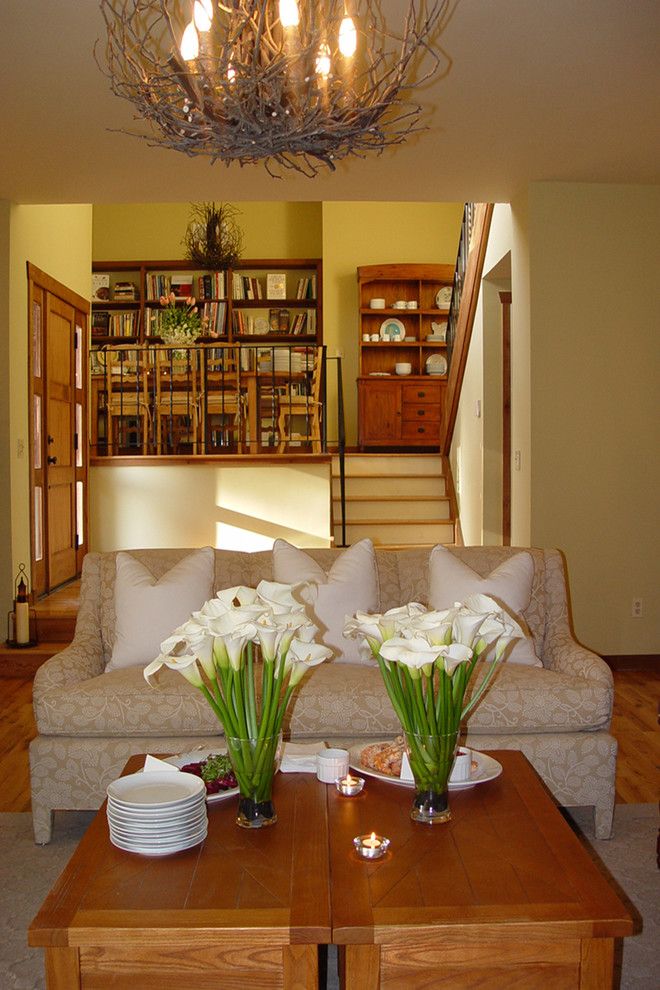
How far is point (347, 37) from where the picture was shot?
215cm

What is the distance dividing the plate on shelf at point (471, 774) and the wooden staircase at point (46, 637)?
3160 millimetres

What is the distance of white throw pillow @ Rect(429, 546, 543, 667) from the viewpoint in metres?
3.14

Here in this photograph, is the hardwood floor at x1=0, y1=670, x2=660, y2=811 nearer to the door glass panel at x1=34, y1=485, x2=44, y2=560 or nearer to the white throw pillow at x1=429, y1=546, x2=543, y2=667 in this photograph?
the white throw pillow at x1=429, y1=546, x2=543, y2=667

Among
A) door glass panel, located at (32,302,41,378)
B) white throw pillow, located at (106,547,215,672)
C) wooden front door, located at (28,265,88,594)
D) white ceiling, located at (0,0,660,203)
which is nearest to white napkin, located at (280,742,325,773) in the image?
white throw pillow, located at (106,547,215,672)

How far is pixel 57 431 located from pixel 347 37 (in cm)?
459

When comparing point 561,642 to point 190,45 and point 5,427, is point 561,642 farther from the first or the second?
point 5,427

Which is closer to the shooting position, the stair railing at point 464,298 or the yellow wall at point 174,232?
the stair railing at point 464,298

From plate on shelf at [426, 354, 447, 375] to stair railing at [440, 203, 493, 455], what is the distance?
1274 millimetres

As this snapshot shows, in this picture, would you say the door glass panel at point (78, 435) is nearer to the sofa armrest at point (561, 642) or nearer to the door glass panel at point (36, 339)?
the door glass panel at point (36, 339)

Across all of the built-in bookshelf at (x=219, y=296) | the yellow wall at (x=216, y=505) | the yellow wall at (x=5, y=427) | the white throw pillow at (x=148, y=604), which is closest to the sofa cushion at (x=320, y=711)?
the white throw pillow at (x=148, y=604)

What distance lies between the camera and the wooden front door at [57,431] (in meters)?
5.77

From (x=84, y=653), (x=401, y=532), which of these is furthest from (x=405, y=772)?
(x=401, y=532)

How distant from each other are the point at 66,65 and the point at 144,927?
10.4ft

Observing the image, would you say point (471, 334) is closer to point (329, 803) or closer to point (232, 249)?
point (232, 249)
